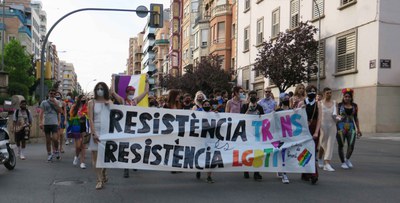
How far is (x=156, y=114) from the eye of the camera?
8305mm

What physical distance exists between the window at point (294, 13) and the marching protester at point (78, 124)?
795 inches

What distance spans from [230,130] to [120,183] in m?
2.16

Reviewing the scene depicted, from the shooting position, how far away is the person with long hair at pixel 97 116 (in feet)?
25.5

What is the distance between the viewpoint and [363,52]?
22797 mm

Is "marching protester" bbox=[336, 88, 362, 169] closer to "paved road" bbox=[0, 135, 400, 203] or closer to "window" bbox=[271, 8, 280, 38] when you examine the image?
"paved road" bbox=[0, 135, 400, 203]

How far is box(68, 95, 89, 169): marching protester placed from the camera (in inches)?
434

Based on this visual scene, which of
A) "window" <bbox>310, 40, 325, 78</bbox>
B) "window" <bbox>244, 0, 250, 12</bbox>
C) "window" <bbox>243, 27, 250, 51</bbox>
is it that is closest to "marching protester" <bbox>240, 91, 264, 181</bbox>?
"window" <bbox>310, 40, 325, 78</bbox>

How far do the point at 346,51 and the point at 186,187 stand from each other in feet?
60.9

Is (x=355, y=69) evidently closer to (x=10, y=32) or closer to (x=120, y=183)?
(x=120, y=183)

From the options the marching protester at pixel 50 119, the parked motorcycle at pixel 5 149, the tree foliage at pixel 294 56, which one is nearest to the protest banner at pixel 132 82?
the marching protester at pixel 50 119

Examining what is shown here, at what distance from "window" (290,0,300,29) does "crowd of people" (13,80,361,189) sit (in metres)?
18.4

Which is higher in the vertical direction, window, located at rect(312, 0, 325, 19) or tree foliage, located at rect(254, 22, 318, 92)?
window, located at rect(312, 0, 325, 19)

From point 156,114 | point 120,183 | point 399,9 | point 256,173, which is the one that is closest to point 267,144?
point 256,173

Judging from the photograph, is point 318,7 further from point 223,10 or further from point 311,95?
point 311,95
